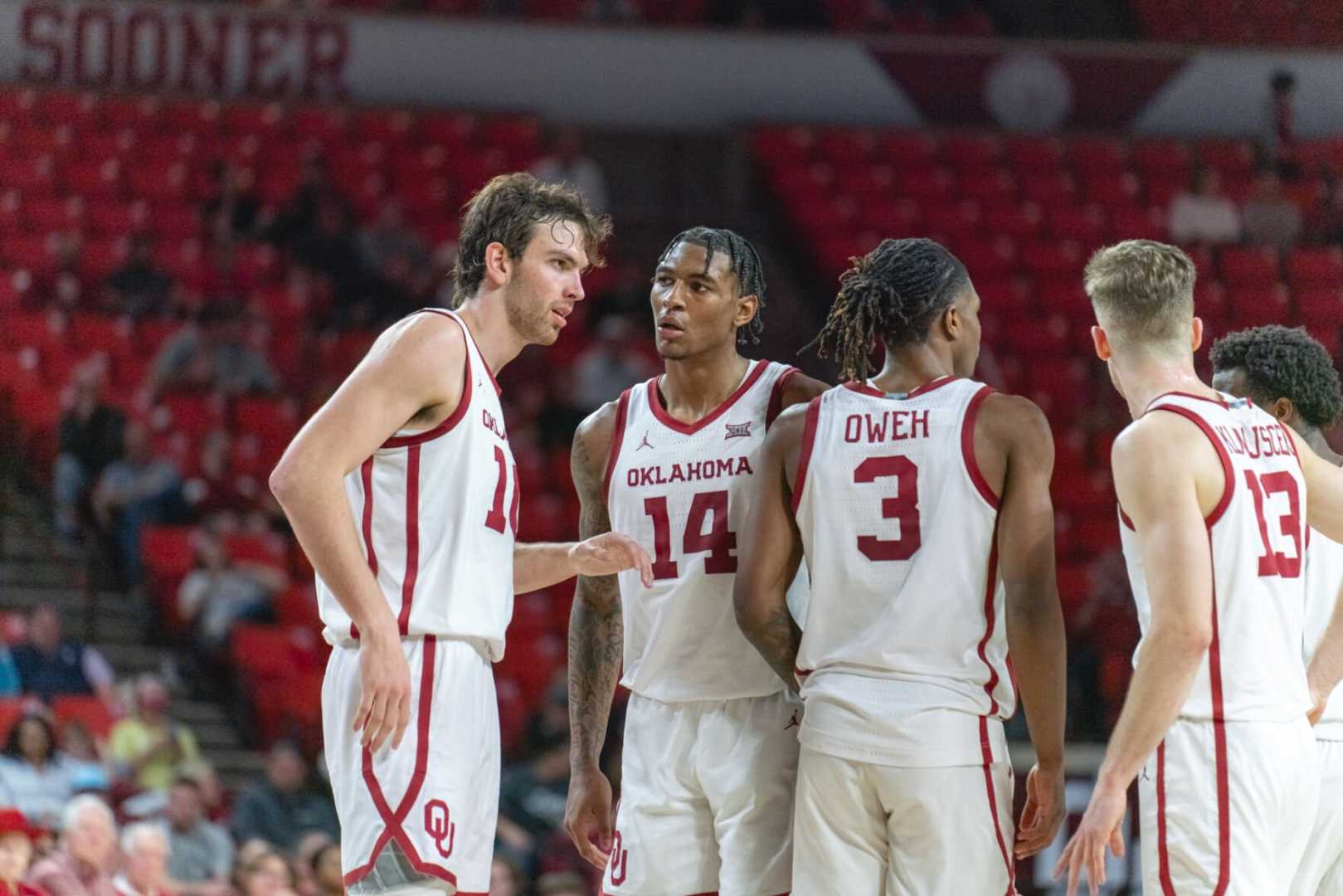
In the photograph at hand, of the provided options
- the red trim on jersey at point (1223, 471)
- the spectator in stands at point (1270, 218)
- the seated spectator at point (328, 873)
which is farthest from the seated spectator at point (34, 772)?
the spectator in stands at point (1270, 218)

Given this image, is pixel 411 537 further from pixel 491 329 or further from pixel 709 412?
pixel 709 412

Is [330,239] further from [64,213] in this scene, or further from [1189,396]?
[1189,396]

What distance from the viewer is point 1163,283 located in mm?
4145

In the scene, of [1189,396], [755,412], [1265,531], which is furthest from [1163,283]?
[755,412]

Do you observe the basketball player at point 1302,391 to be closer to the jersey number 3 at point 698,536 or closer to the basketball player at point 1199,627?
the basketball player at point 1199,627

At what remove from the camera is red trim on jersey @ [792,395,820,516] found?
4434 millimetres

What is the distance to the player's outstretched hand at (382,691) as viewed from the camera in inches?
155

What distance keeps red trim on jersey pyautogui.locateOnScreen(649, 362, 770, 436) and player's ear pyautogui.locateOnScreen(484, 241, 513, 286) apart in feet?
2.30

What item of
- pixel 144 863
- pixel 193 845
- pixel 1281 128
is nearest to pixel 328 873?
pixel 144 863

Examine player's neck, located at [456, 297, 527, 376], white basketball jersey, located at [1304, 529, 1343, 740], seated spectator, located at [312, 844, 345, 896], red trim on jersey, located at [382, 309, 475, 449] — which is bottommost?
seated spectator, located at [312, 844, 345, 896]

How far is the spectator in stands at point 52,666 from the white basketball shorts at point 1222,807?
310 inches

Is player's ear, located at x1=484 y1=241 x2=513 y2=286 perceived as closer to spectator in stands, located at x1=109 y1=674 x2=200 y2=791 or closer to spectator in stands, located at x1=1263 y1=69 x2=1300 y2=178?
spectator in stands, located at x1=109 y1=674 x2=200 y2=791

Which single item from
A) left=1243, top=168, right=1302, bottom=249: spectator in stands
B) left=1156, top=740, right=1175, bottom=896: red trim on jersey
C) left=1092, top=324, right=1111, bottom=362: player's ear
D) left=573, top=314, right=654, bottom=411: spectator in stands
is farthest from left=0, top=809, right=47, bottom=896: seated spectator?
left=1243, top=168, right=1302, bottom=249: spectator in stands

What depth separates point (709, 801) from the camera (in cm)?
466
